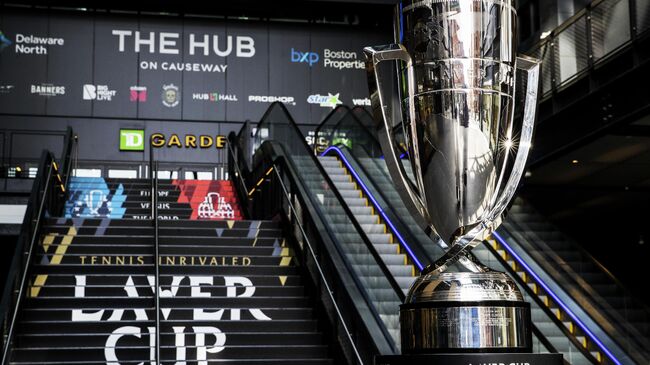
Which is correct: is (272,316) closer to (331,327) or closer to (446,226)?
(331,327)

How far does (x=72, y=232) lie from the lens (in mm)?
10039

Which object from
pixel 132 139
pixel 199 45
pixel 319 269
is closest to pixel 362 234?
pixel 319 269

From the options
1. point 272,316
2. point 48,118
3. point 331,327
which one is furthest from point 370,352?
point 48,118

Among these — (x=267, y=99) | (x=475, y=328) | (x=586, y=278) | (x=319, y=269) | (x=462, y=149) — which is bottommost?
(x=586, y=278)

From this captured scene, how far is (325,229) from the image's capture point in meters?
8.53

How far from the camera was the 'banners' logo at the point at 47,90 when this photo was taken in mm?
18781

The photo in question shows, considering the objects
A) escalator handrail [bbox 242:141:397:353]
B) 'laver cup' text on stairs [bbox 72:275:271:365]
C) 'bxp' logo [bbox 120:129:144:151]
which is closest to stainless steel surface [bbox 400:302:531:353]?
escalator handrail [bbox 242:141:397:353]

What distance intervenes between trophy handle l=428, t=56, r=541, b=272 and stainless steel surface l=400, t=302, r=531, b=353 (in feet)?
0.53

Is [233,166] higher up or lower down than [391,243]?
higher up

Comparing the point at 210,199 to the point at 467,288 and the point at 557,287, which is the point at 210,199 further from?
the point at 467,288

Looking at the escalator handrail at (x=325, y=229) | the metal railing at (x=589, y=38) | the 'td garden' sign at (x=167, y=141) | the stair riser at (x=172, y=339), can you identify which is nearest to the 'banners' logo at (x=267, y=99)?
the 'td garden' sign at (x=167, y=141)

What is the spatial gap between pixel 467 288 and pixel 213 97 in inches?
708

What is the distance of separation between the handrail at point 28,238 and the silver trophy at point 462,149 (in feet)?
17.7

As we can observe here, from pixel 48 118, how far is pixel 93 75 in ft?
4.29
